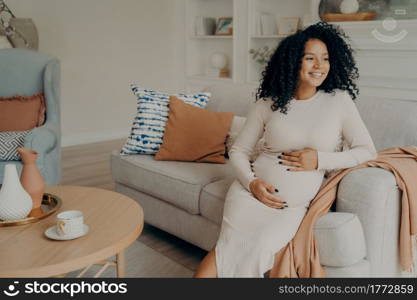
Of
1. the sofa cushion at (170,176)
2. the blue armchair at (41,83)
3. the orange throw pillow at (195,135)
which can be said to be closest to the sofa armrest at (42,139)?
the blue armchair at (41,83)

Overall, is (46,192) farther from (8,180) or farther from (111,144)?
(111,144)

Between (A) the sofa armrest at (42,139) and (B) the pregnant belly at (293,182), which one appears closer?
(B) the pregnant belly at (293,182)

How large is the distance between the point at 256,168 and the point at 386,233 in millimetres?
549

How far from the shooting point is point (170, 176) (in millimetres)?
2393

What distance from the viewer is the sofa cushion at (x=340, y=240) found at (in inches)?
64.6

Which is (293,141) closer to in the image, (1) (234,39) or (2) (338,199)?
(2) (338,199)

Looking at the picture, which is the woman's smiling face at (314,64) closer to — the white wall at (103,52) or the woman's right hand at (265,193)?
the woman's right hand at (265,193)

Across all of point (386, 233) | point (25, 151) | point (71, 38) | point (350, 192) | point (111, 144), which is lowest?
point (111, 144)

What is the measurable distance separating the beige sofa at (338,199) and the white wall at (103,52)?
2571 millimetres

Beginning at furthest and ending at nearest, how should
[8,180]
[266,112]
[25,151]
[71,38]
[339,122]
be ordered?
[71,38] → [266,112] → [339,122] → [25,151] → [8,180]

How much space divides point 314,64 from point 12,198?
1.22 metres

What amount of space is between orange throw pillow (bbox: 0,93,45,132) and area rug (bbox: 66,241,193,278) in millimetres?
1078

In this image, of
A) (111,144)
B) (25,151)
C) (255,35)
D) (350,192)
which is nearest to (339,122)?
(350,192)

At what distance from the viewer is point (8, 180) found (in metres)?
1.62
